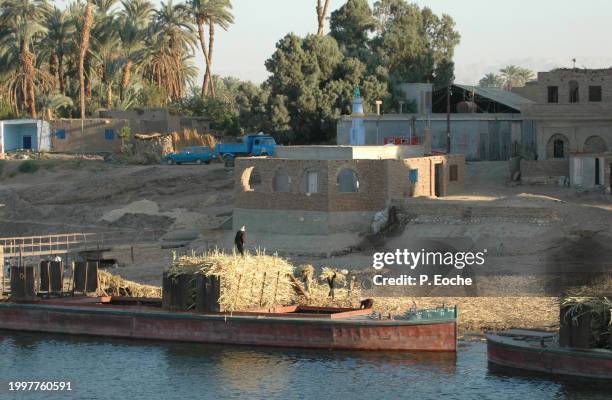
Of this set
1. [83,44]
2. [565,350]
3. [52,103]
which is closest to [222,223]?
[565,350]

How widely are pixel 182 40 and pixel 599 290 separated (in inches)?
2234

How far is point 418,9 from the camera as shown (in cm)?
9700

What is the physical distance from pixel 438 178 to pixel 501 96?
19.0 meters

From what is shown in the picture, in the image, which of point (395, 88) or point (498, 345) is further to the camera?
point (395, 88)

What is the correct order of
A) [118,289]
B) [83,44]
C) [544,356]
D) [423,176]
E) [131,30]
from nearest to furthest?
1. [544,356]
2. [118,289]
3. [423,176]
4. [83,44]
5. [131,30]

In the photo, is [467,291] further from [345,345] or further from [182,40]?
[182,40]

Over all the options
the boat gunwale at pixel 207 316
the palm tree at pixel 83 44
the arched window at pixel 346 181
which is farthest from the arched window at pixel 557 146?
the palm tree at pixel 83 44

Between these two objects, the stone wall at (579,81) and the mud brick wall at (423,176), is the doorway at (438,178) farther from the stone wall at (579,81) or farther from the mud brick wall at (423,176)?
the stone wall at (579,81)

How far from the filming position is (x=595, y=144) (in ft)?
225

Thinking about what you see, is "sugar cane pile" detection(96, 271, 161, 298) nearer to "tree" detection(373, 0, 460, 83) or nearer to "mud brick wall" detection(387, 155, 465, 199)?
"mud brick wall" detection(387, 155, 465, 199)

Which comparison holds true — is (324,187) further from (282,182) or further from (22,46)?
(22,46)

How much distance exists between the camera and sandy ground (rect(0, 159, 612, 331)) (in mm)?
49094

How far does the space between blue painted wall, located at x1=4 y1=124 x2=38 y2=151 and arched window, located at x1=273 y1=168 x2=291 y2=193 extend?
32355 millimetres

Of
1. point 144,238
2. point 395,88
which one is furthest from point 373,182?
point 395,88
